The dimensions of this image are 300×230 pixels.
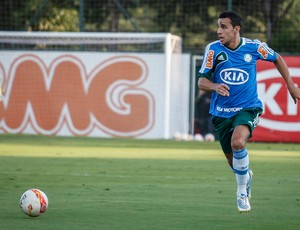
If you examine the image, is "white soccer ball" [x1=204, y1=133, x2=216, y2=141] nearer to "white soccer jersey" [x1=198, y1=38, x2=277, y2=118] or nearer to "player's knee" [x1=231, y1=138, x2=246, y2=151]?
"white soccer jersey" [x1=198, y1=38, x2=277, y2=118]

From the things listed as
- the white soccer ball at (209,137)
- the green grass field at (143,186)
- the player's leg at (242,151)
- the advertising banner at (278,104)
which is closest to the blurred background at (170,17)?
the white soccer ball at (209,137)

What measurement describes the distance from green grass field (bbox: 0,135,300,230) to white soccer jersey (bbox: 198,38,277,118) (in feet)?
3.99

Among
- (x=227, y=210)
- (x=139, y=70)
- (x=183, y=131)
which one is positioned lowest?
(x=183, y=131)

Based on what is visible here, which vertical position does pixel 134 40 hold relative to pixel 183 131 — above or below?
above

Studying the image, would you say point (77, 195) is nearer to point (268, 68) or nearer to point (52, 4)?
point (268, 68)

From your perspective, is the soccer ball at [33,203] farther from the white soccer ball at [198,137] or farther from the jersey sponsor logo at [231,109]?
the white soccer ball at [198,137]

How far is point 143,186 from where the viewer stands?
544 inches

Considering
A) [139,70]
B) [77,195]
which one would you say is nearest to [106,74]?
[139,70]

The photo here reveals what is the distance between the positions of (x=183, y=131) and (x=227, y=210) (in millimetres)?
16567

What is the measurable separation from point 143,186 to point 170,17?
19.0 metres

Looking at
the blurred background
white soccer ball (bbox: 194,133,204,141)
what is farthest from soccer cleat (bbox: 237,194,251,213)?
the blurred background

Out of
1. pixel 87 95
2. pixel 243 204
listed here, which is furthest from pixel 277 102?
pixel 243 204

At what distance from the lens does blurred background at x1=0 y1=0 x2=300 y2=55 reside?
97.2 feet

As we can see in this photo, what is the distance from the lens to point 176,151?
22.2 metres
